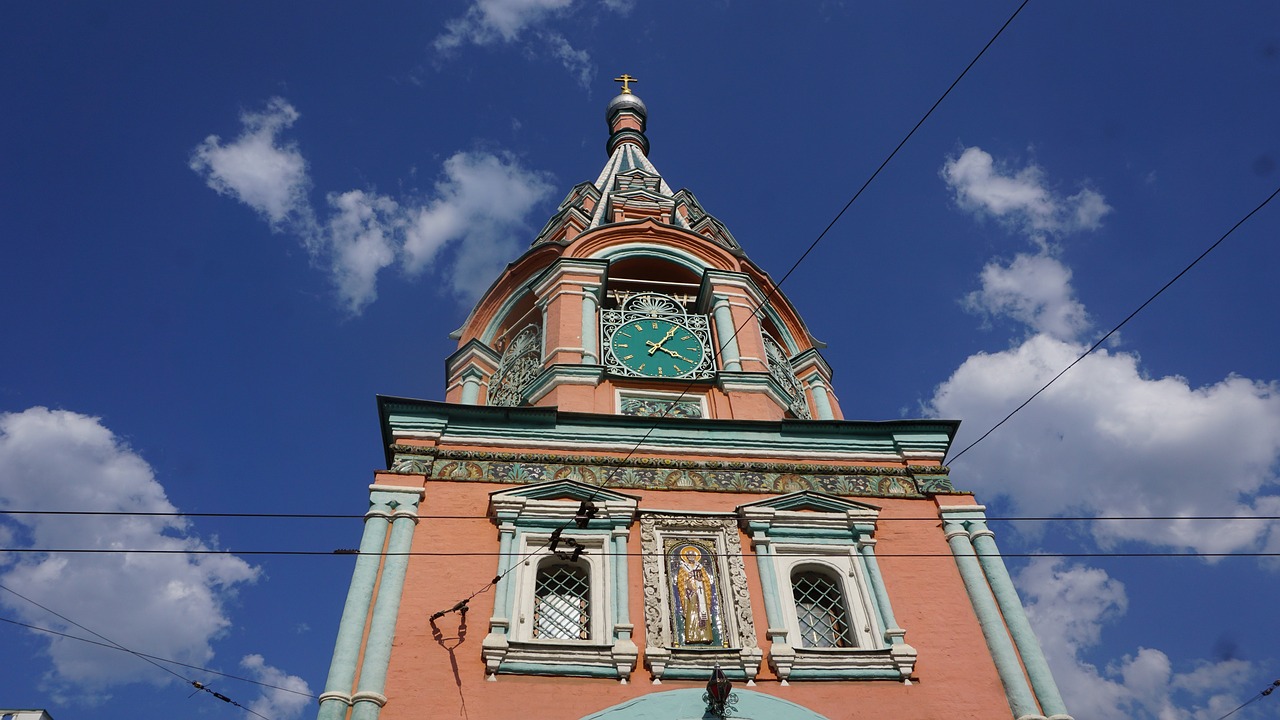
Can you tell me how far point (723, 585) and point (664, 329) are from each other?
20.4 feet


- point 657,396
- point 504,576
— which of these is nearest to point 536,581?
point 504,576

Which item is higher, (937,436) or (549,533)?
(937,436)

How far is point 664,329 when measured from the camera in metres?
17.2

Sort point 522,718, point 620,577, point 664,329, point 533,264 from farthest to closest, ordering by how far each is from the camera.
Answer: point 533,264 → point 664,329 → point 620,577 → point 522,718

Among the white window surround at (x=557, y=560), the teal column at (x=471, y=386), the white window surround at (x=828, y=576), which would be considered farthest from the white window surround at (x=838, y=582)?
the teal column at (x=471, y=386)

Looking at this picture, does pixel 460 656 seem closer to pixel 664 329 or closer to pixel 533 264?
pixel 664 329

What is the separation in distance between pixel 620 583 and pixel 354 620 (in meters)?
3.04

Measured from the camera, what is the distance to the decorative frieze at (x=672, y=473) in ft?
43.1

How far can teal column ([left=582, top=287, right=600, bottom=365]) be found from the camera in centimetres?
1591

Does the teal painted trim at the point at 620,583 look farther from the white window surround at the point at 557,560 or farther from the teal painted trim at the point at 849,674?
the teal painted trim at the point at 849,674

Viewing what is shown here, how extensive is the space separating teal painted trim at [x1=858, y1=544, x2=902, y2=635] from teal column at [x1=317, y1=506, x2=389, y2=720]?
5958mm

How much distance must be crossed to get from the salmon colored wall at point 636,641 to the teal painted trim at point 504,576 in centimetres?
11

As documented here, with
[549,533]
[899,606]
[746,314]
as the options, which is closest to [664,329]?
[746,314]

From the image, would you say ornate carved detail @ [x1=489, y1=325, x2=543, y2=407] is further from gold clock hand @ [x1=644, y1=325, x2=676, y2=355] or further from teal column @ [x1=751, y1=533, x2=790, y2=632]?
teal column @ [x1=751, y1=533, x2=790, y2=632]
